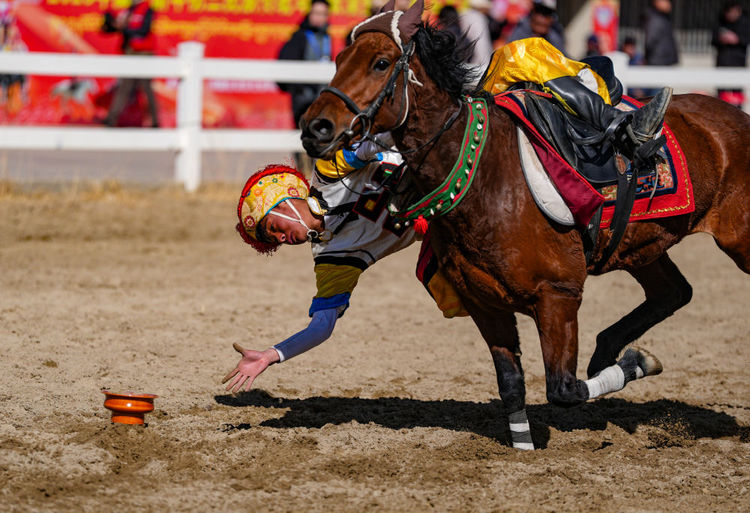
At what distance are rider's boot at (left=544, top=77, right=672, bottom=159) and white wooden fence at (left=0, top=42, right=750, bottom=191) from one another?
684cm

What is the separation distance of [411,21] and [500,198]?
0.83 metres

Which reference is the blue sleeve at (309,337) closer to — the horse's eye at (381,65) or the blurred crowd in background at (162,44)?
the horse's eye at (381,65)

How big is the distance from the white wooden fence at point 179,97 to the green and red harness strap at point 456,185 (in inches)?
281

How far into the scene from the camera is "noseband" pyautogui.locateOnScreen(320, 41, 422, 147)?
13.0ft

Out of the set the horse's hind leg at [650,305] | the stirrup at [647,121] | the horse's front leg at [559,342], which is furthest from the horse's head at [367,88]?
the horse's hind leg at [650,305]

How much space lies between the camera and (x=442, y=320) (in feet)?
25.2

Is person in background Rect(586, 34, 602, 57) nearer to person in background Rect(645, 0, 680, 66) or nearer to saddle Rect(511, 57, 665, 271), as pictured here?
person in background Rect(645, 0, 680, 66)

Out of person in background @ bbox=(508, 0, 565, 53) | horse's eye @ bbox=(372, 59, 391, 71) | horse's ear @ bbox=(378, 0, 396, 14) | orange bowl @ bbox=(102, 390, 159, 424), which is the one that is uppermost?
person in background @ bbox=(508, 0, 565, 53)

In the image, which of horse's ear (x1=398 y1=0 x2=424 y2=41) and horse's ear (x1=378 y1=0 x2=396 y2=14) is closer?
horse's ear (x1=398 y1=0 x2=424 y2=41)

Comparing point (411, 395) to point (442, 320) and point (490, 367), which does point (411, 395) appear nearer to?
point (490, 367)

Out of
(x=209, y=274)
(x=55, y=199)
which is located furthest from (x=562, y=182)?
(x=55, y=199)

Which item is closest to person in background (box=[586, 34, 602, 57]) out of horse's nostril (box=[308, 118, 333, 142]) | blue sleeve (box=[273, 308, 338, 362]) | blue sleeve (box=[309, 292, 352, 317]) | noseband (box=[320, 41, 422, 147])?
blue sleeve (box=[309, 292, 352, 317])

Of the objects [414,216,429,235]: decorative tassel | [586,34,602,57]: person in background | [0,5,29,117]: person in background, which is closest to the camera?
[414,216,429,235]: decorative tassel

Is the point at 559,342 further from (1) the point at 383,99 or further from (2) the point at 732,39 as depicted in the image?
(2) the point at 732,39
